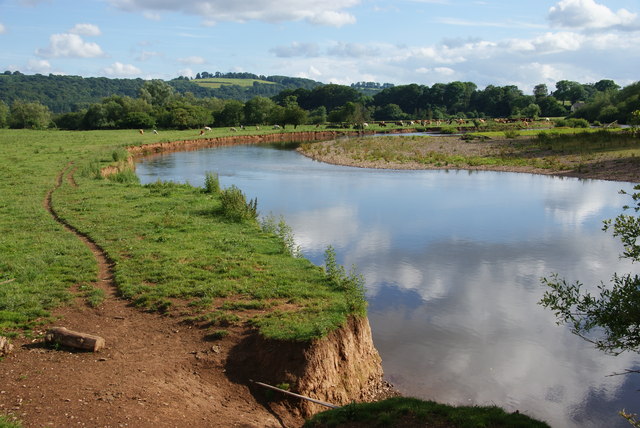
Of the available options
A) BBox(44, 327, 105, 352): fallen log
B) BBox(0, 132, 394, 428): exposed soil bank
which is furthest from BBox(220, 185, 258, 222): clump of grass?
BBox(44, 327, 105, 352): fallen log

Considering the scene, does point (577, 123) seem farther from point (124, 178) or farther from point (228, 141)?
point (124, 178)

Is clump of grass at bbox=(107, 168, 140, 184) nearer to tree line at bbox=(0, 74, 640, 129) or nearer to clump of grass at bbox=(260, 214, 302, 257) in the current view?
clump of grass at bbox=(260, 214, 302, 257)

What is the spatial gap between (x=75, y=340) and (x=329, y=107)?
160 metres

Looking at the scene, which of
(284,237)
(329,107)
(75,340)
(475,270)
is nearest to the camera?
(75,340)

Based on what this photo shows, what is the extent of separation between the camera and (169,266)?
46.1ft

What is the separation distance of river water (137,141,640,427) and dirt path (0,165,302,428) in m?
3.77

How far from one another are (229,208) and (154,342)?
10.9m

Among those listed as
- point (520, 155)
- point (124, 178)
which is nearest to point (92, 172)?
point (124, 178)

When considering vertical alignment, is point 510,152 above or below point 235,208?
above

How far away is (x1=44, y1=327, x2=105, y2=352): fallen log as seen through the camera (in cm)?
959

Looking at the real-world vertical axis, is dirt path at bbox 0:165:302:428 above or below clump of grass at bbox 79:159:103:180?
below

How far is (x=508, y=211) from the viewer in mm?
27703

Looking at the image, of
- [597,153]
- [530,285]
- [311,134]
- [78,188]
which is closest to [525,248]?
[530,285]

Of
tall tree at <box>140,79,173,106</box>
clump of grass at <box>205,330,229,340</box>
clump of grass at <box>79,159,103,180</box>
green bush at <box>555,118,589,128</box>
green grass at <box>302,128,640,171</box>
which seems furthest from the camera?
tall tree at <box>140,79,173,106</box>
